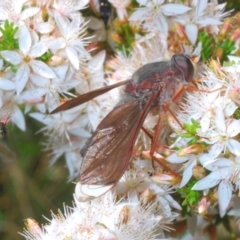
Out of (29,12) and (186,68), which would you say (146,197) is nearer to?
(186,68)

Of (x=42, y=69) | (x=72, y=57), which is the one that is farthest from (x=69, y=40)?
(x=42, y=69)

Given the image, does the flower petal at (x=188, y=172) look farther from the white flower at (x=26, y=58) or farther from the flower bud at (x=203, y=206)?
the white flower at (x=26, y=58)

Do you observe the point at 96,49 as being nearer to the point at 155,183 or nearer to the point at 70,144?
the point at 70,144

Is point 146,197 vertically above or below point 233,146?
below

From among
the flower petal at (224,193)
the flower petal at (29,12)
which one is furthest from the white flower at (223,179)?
the flower petal at (29,12)

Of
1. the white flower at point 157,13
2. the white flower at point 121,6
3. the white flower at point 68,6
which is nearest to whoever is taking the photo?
the white flower at point 68,6

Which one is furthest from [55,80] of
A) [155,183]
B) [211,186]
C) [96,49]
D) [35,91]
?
[211,186]

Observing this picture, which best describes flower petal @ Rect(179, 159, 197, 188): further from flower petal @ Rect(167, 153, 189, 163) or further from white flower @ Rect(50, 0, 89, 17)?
white flower @ Rect(50, 0, 89, 17)
